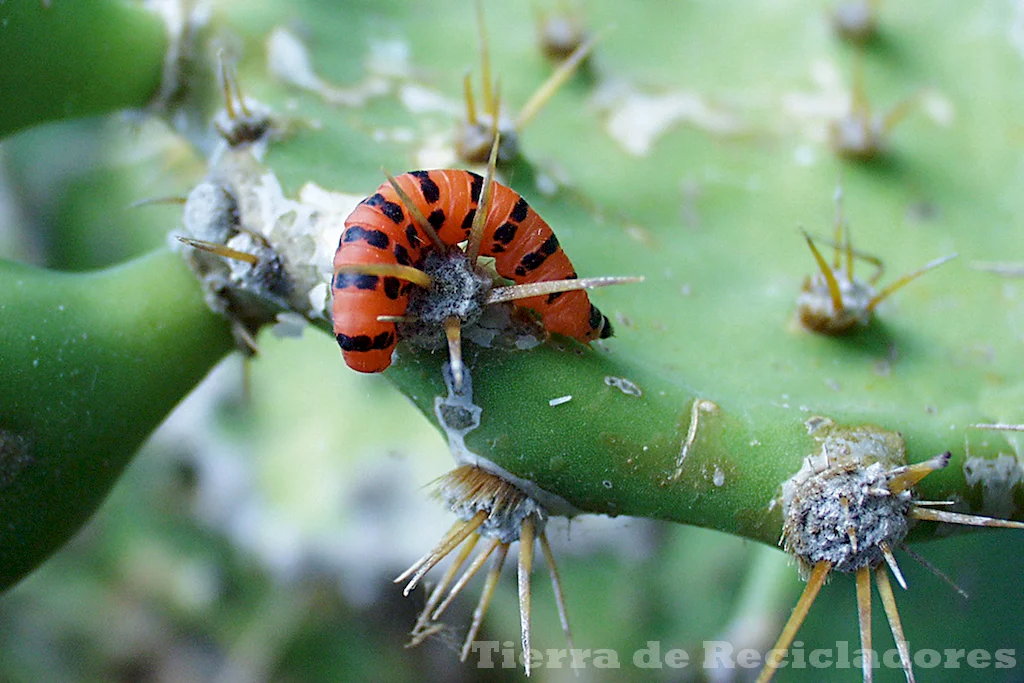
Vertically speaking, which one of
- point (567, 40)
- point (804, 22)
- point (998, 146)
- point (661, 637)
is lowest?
point (661, 637)

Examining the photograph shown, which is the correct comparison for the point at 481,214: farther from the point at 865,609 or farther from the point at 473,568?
the point at 865,609

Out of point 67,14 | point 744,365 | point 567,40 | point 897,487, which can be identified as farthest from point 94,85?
point 897,487

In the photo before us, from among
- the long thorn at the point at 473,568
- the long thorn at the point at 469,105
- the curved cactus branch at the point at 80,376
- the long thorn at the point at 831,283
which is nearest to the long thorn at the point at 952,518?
the long thorn at the point at 831,283

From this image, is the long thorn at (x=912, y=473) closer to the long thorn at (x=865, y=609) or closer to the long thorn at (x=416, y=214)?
the long thorn at (x=865, y=609)

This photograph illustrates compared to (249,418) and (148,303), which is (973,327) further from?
(249,418)

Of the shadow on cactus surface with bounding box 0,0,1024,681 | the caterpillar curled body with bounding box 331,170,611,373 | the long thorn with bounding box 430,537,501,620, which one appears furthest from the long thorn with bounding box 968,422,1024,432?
the long thorn with bounding box 430,537,501,620

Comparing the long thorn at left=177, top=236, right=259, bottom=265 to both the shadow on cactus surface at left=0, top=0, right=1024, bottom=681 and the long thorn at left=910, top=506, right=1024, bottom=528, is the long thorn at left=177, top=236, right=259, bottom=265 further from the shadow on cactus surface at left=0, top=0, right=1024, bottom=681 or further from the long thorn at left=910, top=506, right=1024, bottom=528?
the long thorn at left=910, top=506, right=1024, bottom=528

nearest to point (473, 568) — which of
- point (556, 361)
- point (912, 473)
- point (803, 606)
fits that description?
point (556, 361)
